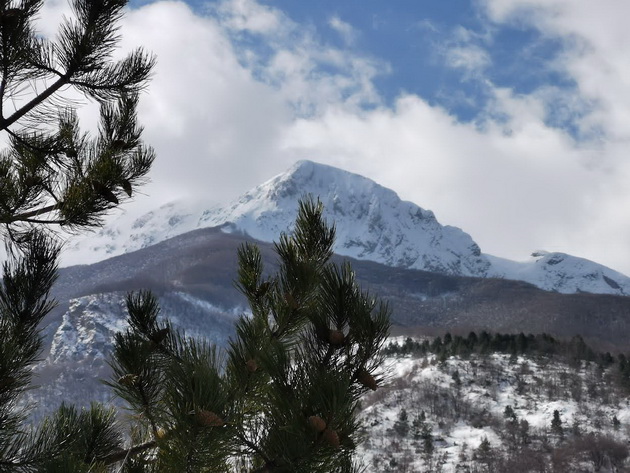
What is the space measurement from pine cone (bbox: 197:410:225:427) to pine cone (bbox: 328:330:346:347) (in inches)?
26.5

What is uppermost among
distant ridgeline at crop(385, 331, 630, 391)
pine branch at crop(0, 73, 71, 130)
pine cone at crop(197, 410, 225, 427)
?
pine branch at crop(0, 73, 71, 130)

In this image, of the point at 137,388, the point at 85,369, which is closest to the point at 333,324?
the point at 137,388

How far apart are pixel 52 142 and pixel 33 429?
169cm

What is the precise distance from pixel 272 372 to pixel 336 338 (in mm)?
334

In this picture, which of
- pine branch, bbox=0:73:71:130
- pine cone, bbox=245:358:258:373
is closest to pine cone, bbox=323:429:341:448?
pine cone, bbox=245:358:258:373

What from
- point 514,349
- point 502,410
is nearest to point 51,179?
point 502,410

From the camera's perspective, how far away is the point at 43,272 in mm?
3021

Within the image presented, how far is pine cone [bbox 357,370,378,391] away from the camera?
2514mm

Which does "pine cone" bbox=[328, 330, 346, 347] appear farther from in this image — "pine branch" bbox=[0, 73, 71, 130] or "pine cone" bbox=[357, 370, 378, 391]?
"pine branch" bbox=[0, 73, 71, 130]

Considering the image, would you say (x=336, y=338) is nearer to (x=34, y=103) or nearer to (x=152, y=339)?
(x=152, y=339)

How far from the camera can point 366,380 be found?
2.52 meters

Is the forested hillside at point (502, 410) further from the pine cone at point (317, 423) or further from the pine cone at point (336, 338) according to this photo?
the pine cone at point (317, 423)

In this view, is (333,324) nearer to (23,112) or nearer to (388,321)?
(388,321)

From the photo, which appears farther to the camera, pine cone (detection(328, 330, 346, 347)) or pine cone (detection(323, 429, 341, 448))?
pine cone (detection(328, 330, 346, 347))
